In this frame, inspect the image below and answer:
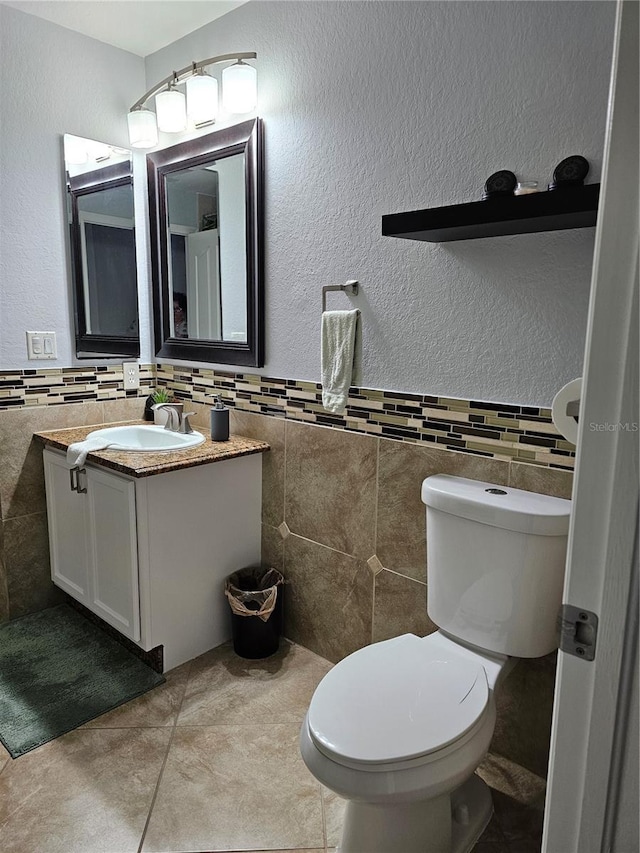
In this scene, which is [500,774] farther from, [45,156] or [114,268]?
[45,156]

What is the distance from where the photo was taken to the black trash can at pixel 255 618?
2238 millimetres

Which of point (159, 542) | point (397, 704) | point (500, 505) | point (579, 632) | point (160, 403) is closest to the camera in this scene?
point (579, 632)

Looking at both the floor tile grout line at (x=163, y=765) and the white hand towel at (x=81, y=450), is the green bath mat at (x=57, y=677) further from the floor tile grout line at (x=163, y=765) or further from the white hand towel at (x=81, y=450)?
the white hand towel at (x=81, y=450)

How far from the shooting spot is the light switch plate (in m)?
2.45

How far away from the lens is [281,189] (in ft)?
7.30

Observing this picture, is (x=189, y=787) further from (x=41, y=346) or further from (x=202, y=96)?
(x=202, y=96)

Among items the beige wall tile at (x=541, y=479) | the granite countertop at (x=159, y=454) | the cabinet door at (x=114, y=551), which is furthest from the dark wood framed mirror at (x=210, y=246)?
the beige wall tile at (x=541, y=479)

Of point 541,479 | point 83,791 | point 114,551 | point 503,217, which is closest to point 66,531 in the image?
point 114,551

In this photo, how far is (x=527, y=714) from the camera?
1.73 metres

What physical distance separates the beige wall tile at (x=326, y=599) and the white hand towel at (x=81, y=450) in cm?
81

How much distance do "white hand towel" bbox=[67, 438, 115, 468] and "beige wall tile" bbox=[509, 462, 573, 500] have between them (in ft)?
4.79

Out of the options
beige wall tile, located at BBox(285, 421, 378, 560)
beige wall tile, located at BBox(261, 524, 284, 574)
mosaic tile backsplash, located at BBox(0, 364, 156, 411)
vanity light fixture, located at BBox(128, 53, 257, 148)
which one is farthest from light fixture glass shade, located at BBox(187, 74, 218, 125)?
beige wall tile, located at BBox(261, 524, 284, 574)

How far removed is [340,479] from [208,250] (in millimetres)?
1168

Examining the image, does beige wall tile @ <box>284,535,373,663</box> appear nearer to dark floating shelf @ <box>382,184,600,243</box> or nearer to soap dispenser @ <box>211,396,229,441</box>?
soap dispenser @ <box>211,396,229,441</box>
